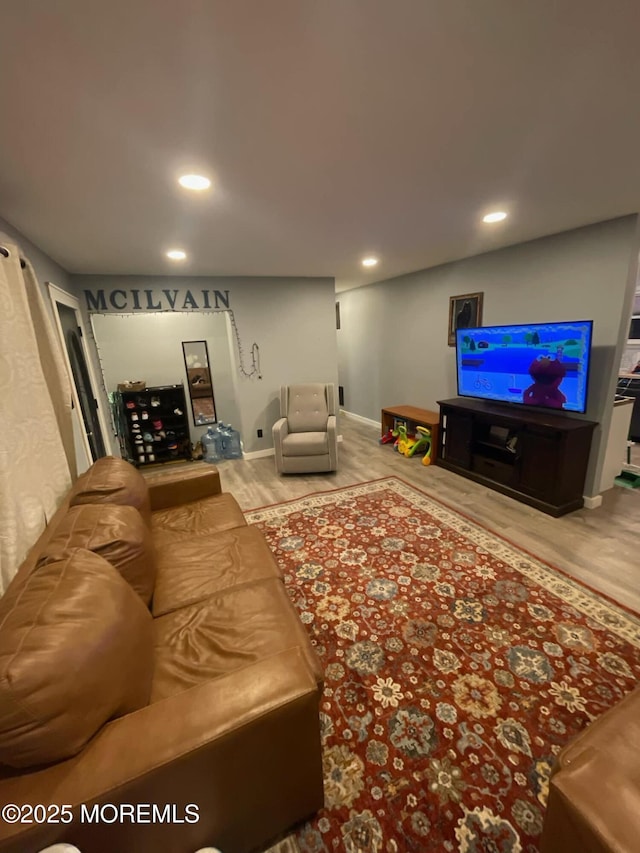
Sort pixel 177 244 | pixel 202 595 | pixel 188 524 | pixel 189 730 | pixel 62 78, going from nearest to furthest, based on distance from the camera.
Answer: pixel 189 730, pixel 62 78, pixel 202 595, pixel 188 524, pixel 177 244

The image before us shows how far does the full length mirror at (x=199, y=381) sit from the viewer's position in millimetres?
5180

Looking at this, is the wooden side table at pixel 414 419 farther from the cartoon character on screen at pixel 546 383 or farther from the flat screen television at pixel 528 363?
the cartoon character on screen at pixel 546 383

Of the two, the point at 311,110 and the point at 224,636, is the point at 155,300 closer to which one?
the point at 311,110

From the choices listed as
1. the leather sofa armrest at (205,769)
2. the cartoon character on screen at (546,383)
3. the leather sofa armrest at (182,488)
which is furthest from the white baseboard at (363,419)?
the leather sofa armrest at (205,769)

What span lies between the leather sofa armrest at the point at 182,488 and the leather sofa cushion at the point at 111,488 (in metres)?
0.31

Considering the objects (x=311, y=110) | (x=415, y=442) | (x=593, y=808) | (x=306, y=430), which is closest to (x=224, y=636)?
(x=593, y=808)

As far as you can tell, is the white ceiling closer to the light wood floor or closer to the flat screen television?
the flat screen television

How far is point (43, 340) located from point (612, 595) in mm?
3653

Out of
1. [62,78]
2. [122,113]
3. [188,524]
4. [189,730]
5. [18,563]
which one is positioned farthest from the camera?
[188,524]

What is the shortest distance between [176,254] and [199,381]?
248 centimetres

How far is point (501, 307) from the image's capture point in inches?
140

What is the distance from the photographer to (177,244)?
2691 mm

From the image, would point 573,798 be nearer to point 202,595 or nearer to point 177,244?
point 202,595

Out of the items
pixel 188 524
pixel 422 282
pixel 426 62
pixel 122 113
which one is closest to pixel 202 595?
pixel 188 524
